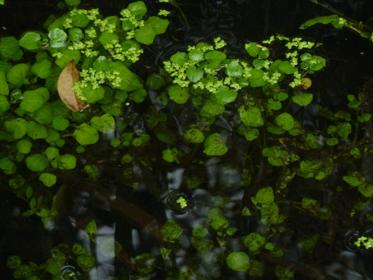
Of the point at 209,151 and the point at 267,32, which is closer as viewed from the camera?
the point at 209,151

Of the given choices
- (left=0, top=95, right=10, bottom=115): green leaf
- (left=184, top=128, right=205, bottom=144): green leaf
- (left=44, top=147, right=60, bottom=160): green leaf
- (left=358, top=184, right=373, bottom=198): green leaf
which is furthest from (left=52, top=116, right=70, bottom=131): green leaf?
(left=358, top=184, right=373, bottom=198): green leaf

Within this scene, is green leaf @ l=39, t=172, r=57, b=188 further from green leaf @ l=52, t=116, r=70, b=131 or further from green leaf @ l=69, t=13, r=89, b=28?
green leaf @ l=69, t=13, r=89, b=28

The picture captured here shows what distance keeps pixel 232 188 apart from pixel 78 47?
1108mm

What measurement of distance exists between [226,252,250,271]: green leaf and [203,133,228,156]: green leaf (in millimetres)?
536

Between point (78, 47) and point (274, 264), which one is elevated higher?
point (78, 47)

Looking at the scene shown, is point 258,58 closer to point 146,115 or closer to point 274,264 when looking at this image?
point 146,115

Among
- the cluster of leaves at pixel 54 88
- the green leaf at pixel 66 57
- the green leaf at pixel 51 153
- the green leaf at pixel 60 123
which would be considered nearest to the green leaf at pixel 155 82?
the cluster of leaves at pixel 54 88

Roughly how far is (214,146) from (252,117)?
253mm

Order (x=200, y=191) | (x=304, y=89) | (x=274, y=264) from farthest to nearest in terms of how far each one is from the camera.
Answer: (x=304, y=89), (x=200, y=191), (x=274, y=264)

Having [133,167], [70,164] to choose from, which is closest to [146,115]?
[133,167]

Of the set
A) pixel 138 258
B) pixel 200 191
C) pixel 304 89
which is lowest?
pixel 138 258

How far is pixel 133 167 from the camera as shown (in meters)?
2.53

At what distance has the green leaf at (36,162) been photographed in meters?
2.35

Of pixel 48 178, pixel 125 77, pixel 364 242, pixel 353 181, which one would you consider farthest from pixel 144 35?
pixel 364 242
